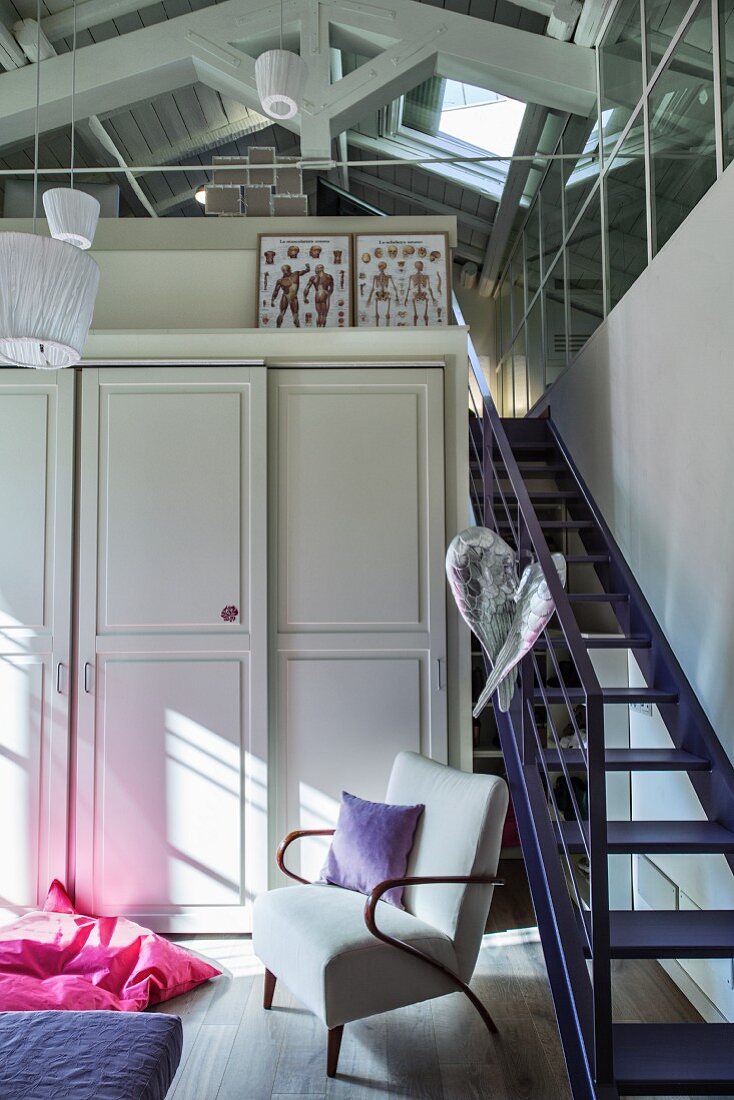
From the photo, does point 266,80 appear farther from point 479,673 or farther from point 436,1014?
point 436,1014

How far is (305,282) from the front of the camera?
14.6 ft

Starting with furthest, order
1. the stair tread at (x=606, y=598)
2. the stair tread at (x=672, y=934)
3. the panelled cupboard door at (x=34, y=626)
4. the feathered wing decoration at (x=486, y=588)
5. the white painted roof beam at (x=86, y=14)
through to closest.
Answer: the white painted roof beam at (x=86, y=14)
the panelled cupboard door at (x=34, y=626)
the stair tread at (x=606, y=598)
the feathered wing decoration at (x=486, y=588)
the stair tread at (x=672, y=934)

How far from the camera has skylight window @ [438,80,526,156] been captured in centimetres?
654

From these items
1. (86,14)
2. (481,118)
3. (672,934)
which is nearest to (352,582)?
(672,934)

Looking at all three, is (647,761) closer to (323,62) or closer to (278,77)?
(278,77)

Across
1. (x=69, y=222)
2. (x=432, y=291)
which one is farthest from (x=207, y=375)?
(x=432, y=291)

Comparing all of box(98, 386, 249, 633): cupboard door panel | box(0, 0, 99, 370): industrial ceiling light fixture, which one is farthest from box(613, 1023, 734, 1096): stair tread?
box(0, 0, 99, 370): industrial ceiling light fixture

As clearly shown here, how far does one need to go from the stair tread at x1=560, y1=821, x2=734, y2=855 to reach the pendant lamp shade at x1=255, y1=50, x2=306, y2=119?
328 cm

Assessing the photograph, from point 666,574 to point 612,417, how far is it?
3.40ft

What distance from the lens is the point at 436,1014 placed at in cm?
311

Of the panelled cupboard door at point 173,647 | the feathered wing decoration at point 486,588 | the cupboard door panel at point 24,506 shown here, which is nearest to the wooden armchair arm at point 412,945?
the feathered wing decoration at point 486,588

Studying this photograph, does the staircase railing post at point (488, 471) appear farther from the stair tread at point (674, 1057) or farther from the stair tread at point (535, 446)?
the stair tread at point (674, 1057)

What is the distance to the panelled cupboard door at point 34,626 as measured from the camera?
12.8 ft

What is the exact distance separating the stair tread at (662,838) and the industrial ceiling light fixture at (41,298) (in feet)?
7.16
